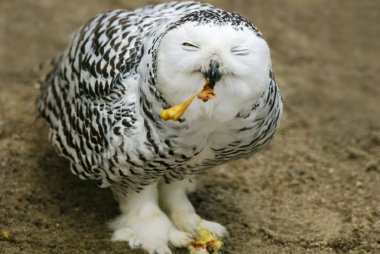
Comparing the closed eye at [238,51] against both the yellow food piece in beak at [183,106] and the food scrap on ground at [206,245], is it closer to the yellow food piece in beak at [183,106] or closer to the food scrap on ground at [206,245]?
the yellow food piece in beak at [183,106]

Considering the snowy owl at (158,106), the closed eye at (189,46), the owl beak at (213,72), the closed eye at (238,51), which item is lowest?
the snowy owl at (158,106)

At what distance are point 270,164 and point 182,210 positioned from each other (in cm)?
100

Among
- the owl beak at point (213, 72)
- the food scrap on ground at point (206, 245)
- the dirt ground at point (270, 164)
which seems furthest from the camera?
the dirt ground at point (270, 164)

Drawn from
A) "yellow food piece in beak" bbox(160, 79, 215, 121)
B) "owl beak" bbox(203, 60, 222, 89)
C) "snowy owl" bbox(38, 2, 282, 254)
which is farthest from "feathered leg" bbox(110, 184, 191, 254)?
"owl beak" bbox(203, 60, 222, 89)

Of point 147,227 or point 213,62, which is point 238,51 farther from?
point 147,227

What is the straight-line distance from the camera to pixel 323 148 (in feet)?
17.1

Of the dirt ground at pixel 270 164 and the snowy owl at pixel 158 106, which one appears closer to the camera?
the snowy owl at pixel 158 106

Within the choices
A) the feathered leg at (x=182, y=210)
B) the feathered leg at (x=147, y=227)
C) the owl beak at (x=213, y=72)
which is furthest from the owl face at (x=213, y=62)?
the feathered leg at (x=182, y=210)

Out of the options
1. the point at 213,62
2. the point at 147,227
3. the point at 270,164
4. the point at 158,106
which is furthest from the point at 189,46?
the point at 270,164

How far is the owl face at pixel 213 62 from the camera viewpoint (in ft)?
9.71

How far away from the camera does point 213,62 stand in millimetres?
2947

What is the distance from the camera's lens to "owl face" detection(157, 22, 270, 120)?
2.96m

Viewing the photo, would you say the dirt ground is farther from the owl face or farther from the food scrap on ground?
the owl face

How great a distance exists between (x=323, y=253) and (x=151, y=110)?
55.6 inches
